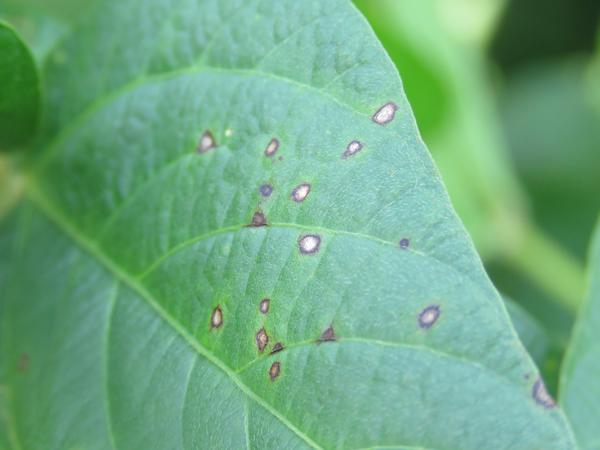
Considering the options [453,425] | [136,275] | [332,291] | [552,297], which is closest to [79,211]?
[136,275]

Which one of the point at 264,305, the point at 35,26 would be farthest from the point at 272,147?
the point at 35,26

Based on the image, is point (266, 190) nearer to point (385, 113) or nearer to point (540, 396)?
point (385, 113)

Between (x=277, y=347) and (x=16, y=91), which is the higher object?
(x=16, y=91)

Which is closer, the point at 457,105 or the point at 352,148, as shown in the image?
the point at 352,148

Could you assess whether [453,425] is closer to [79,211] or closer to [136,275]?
[136,275]

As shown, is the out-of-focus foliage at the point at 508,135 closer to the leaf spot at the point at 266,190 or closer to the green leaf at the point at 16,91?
the green leaf at the point at 16,91

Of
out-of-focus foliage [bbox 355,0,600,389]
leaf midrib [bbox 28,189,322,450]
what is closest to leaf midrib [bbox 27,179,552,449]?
leaf midrib [bbox 28,189,322,450]

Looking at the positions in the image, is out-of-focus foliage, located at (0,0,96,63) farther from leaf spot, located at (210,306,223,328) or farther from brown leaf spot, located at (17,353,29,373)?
leaf spot, located at (210,306,223,328)
